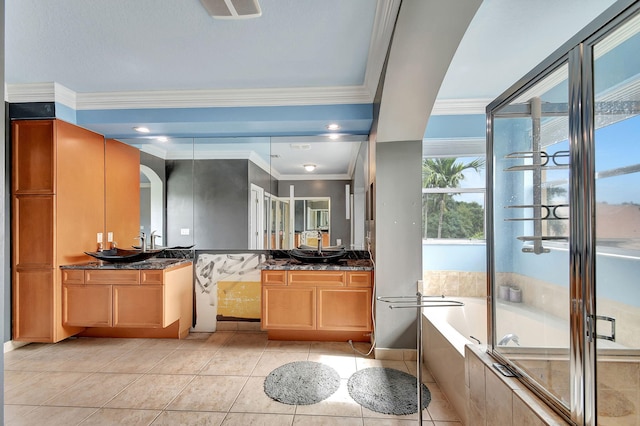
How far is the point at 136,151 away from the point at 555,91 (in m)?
4.11

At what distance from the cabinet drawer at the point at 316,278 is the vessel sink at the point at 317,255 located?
0.82 feet

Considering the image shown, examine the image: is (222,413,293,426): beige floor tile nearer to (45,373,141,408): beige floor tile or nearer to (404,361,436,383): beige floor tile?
(45,373,141,408): beige floor tile

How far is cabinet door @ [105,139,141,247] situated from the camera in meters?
3.60

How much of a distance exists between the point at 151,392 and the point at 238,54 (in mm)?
2770

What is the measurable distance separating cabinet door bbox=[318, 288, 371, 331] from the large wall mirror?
73 cm

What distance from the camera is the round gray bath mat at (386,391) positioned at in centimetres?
212

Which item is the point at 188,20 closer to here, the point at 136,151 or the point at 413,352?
the point at 136,151

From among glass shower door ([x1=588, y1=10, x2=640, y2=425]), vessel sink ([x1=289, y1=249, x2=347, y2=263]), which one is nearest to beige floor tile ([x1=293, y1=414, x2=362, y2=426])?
glass shower door ([x1=588, y1=10, x2=640, y2=425])

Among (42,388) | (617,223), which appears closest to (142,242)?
(42,388)

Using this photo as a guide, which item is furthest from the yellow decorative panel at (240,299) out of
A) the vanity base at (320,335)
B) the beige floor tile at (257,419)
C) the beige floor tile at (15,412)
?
the beige floor tile at (15,412)

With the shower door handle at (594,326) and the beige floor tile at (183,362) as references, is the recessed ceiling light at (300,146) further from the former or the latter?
the shower door handle at (594,326)

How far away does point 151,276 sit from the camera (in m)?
3.13

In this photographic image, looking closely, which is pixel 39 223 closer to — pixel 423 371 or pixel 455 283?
pixel 423 371

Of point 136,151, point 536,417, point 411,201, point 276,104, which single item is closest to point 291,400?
point 536,417
